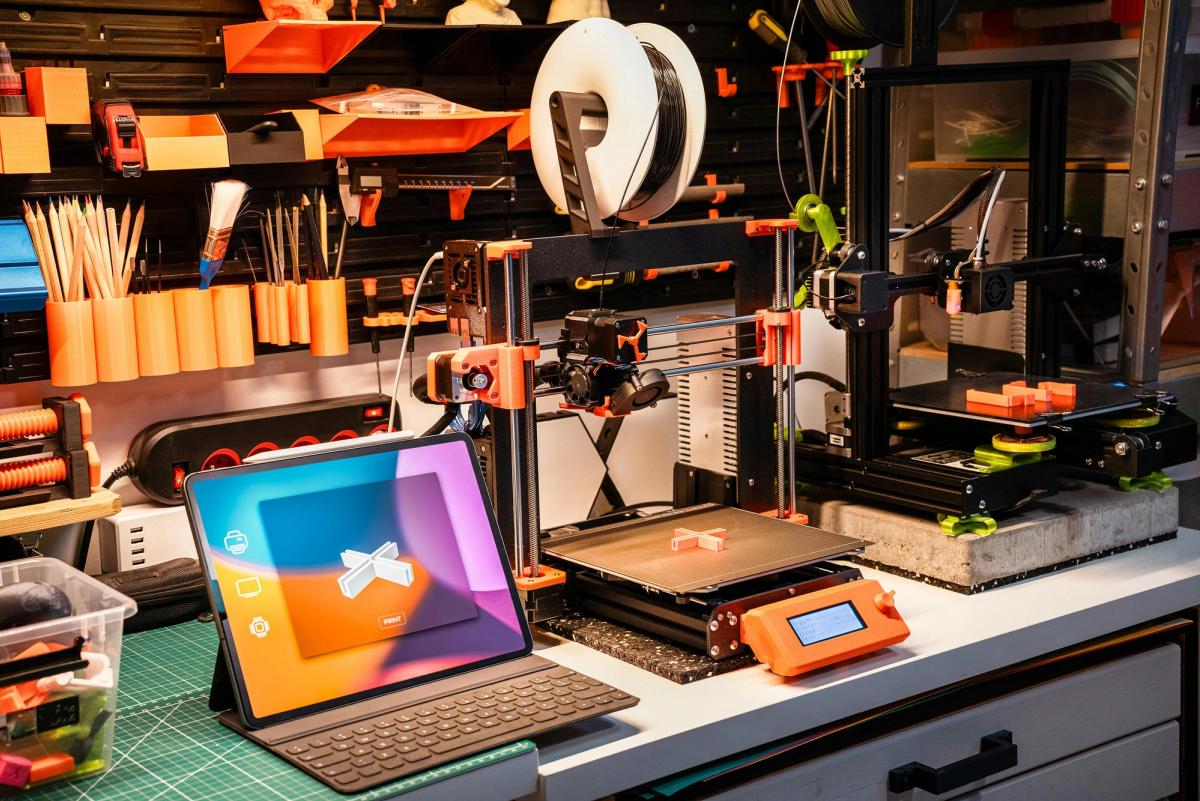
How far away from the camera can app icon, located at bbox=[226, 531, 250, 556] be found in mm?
1792

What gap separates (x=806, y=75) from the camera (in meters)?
3.08

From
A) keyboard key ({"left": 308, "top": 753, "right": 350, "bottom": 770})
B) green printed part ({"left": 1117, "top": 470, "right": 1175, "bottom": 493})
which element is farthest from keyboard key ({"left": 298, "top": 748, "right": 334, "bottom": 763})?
green printed part ({"left": 1117, "top": 470, "right": 1175, "bottom": 493})

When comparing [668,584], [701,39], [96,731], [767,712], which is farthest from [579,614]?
[701,39]

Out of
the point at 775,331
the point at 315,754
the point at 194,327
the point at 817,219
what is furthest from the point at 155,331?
the point at 817,219

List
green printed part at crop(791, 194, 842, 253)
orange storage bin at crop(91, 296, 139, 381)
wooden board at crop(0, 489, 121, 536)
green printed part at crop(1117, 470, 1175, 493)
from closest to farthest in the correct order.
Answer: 1. wooden board at crop(0, 489, 121, 536)
2. orange storage bin at crop(91, 296, 139, 381)
3. green printed part at crop(791, 194, 842, 253)
4. green printed part at crop(1117, 470, 1175, 493)

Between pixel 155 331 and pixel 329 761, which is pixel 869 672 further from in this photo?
pixel 155 331

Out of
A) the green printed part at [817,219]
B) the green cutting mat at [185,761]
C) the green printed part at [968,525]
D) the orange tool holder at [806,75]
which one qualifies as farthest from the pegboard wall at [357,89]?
the green printed part at [968,525]

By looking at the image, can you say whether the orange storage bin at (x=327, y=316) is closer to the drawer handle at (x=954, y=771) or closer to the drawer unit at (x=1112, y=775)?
the drawer handle at (x=954, y=771)

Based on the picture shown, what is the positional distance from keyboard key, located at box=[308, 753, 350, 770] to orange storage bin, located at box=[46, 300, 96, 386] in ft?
2.92

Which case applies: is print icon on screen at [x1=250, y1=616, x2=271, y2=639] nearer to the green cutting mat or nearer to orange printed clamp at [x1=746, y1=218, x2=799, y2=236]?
the green cutting mat

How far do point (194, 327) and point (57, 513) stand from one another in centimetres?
39

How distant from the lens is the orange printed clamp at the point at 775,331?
2.38m

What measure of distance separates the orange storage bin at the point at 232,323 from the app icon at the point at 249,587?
67 centimetres

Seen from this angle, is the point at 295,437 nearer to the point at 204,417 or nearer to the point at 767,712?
the point at 204,417
